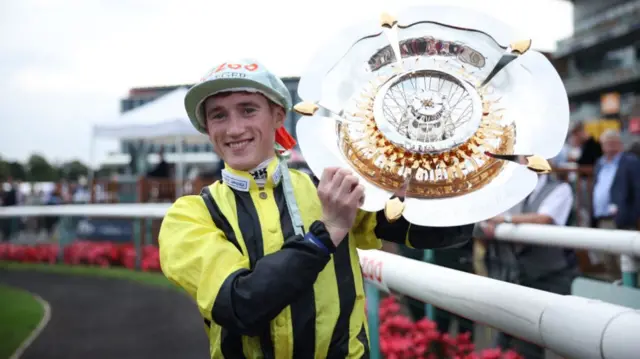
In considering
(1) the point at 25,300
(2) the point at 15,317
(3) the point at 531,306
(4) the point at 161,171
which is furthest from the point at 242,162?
(4) the point at 161,171

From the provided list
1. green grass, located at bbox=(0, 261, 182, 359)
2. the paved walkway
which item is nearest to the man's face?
the paved walkway

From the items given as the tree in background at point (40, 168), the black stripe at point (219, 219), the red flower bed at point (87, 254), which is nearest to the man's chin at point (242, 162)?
the black stripe at point (219, 219)

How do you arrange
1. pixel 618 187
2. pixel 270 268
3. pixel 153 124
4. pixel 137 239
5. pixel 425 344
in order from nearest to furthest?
pixel 270 268 → pixel 425 344 → pixel 618 187 → pixel 137 239 → pixel 153 124

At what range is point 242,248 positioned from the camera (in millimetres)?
1502

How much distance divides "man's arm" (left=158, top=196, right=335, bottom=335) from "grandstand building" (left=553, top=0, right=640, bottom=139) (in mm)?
24902

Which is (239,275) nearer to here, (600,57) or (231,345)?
(231,345)

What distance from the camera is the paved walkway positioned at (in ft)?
16.2

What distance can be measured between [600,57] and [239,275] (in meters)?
33.3

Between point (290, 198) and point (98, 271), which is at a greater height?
point (290, 198)

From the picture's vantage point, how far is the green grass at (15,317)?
16.8 ft

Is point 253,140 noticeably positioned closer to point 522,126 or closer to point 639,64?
point 522,126

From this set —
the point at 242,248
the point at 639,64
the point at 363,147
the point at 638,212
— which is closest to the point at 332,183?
the point at 363,147

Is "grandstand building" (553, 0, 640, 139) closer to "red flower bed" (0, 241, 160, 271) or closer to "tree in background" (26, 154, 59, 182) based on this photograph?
"red flower bed" (0, 241, 160, 271)

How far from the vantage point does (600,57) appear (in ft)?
101
